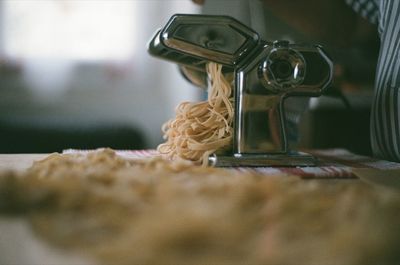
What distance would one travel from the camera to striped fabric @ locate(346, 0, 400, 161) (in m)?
0.87

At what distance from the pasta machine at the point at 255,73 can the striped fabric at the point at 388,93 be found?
180 mm

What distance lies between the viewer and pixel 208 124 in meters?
0.77

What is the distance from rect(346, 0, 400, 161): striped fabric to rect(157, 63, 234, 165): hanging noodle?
0.28 meters

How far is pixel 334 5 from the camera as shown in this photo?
138 cm

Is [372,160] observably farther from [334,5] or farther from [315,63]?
[334,5]

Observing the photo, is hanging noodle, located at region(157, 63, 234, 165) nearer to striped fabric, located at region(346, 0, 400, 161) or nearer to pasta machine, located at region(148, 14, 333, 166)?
pasta machine, located at region(148, 14, 333, 166)

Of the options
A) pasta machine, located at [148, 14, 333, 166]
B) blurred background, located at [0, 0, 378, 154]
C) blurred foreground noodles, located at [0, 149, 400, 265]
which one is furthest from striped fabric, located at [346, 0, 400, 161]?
blurred background, located at [0, 0, 378, 154]

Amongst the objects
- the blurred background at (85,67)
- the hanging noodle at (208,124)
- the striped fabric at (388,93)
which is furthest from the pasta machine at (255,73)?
the blurred background at (85,67)

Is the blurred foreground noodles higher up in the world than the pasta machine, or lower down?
lower down

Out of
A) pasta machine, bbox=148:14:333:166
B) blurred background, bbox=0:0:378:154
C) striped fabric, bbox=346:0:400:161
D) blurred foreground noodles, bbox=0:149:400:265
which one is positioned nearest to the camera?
blurred foreground noodles, bbox=0:149:400:265

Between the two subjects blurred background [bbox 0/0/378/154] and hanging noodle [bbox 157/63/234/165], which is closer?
hanging noodle [bbox 157/63/234/165]

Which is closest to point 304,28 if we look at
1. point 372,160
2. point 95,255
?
point 372,160

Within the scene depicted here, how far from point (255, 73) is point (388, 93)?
28cm

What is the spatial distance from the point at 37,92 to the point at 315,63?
132 cm
